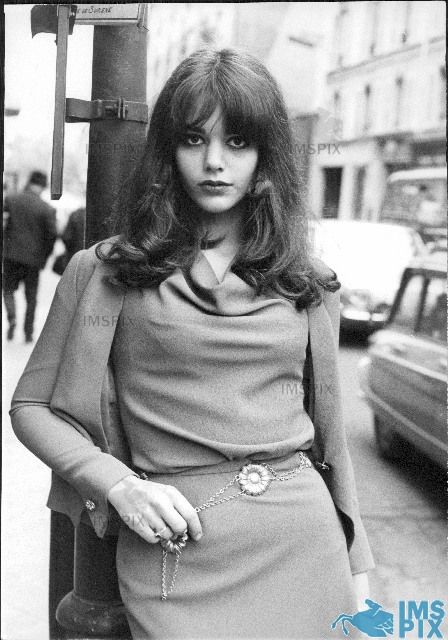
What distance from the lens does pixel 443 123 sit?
6.55 feet

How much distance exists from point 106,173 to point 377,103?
0.69 meters

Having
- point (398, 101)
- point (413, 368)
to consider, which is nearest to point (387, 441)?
point (413, 368)

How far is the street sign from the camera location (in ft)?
6.18

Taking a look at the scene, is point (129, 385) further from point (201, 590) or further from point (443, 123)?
point (443, 123)

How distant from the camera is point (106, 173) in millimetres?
1965

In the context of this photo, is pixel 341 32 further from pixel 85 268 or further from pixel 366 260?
pixel 85 268

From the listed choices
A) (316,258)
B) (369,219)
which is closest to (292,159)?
(316,258)

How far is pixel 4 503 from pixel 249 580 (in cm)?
93

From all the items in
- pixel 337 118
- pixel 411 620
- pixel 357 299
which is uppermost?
pixel 337 118

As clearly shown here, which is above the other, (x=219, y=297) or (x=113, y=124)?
(x=113, y=124)

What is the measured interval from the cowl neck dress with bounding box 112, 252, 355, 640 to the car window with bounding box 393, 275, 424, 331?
661 millimetres

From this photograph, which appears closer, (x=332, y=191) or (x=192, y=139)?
(x=192, y=139)

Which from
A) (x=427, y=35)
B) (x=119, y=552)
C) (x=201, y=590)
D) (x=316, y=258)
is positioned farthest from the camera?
(x=427, y=35)

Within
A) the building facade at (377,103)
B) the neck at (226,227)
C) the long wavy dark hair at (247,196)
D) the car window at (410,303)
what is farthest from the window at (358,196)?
the neck at (226,227)
